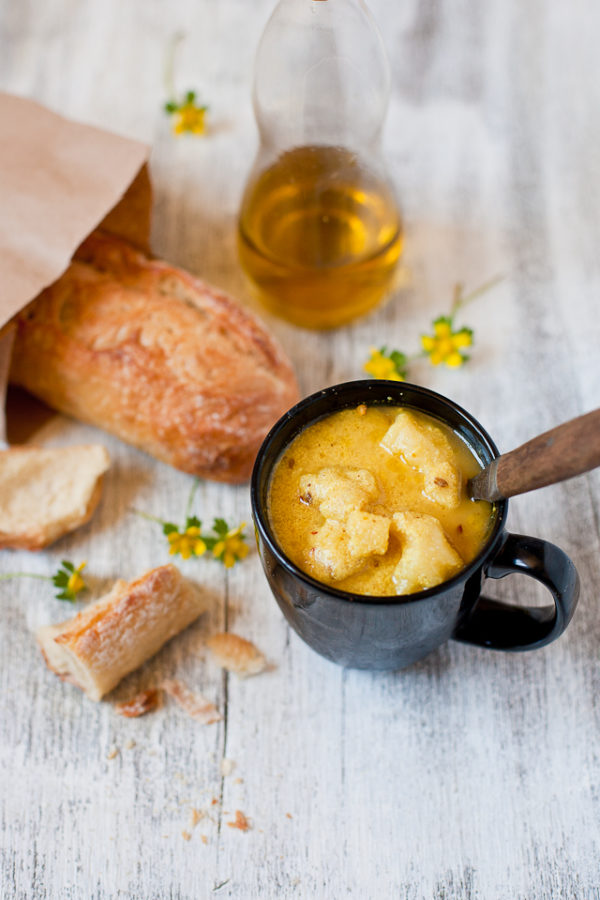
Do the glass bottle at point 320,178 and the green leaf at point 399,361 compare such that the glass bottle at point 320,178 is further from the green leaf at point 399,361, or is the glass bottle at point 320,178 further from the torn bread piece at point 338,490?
the torn bread piece at point 338,490

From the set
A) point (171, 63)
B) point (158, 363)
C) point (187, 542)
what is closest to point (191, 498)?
point (187, 542)

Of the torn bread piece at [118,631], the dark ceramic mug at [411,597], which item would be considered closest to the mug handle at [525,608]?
the dark ceramic mug at [411,597]

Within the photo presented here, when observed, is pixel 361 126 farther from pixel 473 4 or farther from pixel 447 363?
pixel 473 4

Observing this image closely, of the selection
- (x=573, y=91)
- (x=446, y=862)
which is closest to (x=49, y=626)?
(x=446, y=862)

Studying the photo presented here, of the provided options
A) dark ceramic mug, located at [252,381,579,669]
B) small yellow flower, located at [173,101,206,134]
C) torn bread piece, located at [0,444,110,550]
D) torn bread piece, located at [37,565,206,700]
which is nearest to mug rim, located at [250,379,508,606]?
dark ceramic mug, located at [252,381,579,669]

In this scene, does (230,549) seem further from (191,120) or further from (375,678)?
(191,120)
